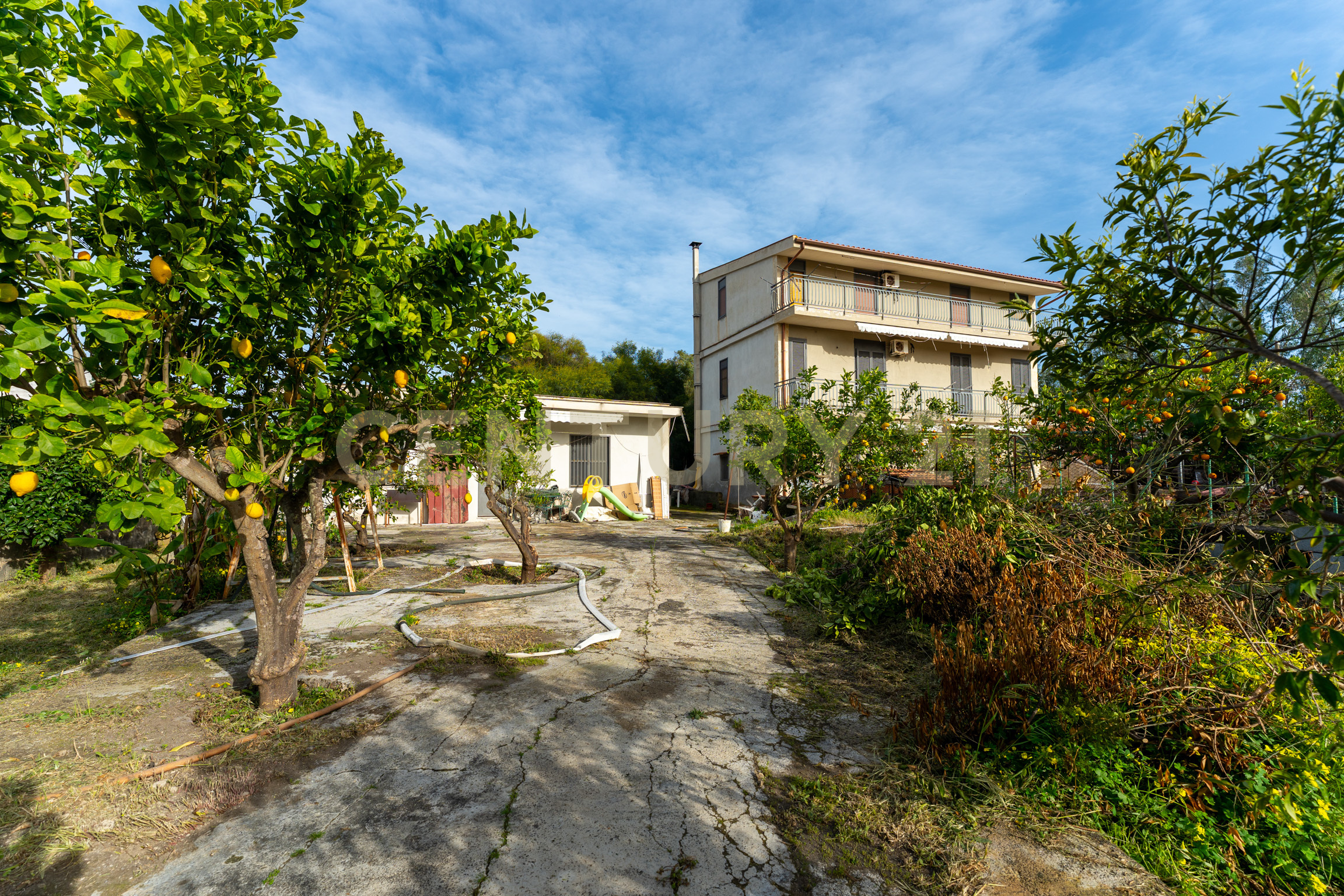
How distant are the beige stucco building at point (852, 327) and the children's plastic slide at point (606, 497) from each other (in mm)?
4573

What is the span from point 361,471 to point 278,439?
619 mm

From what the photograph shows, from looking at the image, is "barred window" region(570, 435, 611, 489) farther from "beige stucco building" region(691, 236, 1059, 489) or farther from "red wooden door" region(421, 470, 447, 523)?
"beige stucco building" region(691, 236, 1059, 489)

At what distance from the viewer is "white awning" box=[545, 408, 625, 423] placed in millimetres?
16969

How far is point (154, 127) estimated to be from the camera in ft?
8.71

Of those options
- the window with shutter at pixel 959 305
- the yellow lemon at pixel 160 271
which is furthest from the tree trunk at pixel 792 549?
the window with shutter at pixel 959 305

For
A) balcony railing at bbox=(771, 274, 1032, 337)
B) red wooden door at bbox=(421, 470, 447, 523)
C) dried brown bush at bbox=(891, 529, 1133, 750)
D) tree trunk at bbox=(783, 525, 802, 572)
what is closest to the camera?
dried brown bush at bbox=(891, 529, 1133, 750)

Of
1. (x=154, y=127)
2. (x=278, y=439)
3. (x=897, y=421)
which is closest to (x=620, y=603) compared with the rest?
(x=278, y=439)

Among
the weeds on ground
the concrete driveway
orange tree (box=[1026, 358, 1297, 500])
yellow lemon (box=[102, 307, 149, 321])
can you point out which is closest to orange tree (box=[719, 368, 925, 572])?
orange tree (box=[1026, 358, 1297, 500])

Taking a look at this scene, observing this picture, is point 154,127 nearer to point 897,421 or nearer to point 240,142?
point 240,142

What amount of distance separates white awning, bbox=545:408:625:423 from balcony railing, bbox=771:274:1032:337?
6.16 m

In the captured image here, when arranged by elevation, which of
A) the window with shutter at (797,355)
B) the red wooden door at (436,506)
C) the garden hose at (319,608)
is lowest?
the garden hose at (319,608)

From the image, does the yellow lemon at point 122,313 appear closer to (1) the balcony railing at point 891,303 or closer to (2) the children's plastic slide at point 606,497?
(2) the children's plastic slide at point 606,497

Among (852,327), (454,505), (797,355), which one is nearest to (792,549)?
(797,355)

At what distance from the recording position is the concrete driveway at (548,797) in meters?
2.62
